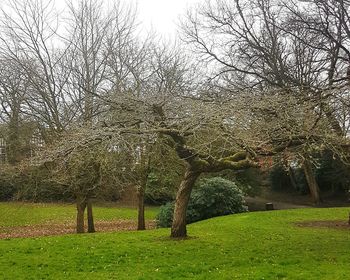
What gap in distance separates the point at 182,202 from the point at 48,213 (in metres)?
17.1

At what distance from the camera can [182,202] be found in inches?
461

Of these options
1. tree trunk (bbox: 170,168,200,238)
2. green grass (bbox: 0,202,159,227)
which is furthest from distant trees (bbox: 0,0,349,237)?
green grass (bbox: 0,202,159,227)

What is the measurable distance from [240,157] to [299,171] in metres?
24.1

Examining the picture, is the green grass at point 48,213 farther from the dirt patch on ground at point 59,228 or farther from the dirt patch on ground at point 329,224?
the dirt patch on ground at point 329,224

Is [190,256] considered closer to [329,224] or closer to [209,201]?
[329,224]

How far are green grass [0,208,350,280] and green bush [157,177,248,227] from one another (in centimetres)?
538

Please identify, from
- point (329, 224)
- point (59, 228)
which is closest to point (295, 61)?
point (329, 224)

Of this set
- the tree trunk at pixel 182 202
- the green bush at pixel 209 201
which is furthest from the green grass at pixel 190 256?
the green bush at pixel 209 201

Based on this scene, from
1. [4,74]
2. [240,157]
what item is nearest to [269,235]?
[240,157]

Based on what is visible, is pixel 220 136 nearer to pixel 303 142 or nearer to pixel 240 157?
pixel 303 142

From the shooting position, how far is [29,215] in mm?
25734

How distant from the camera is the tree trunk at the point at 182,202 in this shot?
38.0 feet

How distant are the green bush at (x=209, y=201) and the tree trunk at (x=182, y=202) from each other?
6.64 metres

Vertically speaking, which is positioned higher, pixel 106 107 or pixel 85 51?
pixel 85 51
